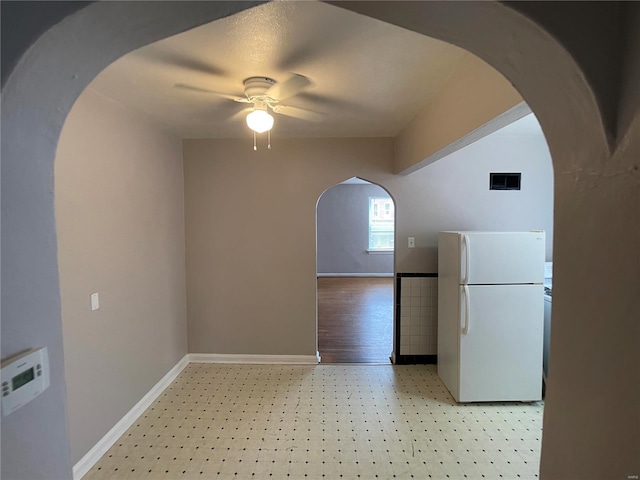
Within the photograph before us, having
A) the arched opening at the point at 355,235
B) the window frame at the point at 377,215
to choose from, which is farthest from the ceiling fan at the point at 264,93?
the window frame at the point at 377,215

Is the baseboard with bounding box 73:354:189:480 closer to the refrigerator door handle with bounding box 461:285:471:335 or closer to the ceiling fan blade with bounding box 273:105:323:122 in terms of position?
the ceiling fan blade with bounding box 273:105:323:122

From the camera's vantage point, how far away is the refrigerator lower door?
2.62 metres

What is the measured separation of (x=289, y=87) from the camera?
1.88 m

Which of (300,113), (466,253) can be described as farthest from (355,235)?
(300,113)

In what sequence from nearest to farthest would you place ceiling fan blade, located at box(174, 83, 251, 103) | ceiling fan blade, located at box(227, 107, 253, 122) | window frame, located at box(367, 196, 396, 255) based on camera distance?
1. ceiling fan blade, located at box(174, 83, 251, 103)
2. ceiling fan blade, located at box(227, 107, 253, 122)
3. window frame, located at box(367, 196, 396, 255)

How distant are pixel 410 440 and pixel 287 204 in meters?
2.27

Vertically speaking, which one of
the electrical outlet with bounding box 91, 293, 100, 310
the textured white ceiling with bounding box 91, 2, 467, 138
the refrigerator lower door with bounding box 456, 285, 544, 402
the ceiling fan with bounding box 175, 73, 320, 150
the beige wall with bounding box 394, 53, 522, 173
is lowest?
the refrigerator lower door with bounding box 456, 285, 544, 402

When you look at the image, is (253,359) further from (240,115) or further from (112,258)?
(240,115)

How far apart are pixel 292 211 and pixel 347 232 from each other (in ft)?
15.6

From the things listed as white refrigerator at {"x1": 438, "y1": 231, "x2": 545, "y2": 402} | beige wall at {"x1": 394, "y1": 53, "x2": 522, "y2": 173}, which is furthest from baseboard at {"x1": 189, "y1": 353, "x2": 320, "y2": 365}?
beige wall at {"x1": 394, "y1": 53, "x2": 522, "y2": 173}

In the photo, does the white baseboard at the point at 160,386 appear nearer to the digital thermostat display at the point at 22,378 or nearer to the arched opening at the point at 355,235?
the digital thermostat display at the point at 22,378

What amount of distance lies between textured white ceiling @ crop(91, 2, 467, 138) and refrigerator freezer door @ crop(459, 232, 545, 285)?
3.91 feet

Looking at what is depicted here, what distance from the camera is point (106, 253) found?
7.06 feet

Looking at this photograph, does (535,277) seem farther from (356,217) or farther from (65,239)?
(356,217)
